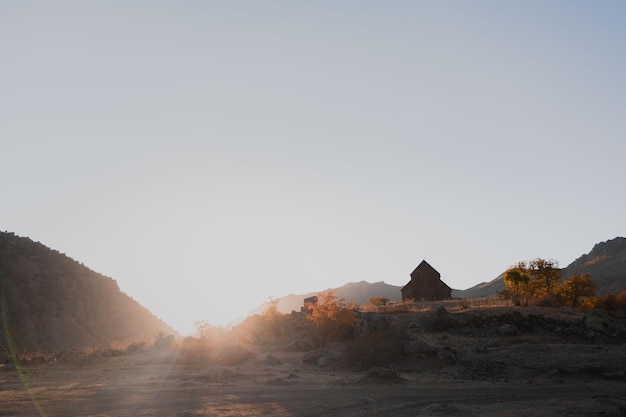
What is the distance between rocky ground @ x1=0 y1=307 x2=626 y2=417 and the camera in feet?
40.4

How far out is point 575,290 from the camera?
3481 centimetres

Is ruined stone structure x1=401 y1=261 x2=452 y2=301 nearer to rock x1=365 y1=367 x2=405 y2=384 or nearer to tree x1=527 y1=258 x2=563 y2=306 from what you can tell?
tree x1=527 y1=258 x2=563 y2=306

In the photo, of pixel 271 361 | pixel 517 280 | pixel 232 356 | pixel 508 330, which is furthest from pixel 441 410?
pixel 517 280

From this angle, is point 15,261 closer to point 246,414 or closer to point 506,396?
point 246,414

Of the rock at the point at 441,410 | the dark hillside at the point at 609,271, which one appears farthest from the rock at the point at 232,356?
the dark hillside at the point at 609,271

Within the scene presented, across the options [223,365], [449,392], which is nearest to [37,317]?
[223,365]

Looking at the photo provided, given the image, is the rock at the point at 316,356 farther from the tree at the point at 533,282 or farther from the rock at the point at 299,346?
the tree at the point at 533,282

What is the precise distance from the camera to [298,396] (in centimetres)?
1440

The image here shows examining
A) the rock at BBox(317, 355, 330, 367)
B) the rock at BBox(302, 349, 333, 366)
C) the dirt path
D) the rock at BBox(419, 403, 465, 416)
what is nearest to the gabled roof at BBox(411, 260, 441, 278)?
the rock at BBox(302, 349, 333, 366)

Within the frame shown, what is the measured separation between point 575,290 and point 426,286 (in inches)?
758

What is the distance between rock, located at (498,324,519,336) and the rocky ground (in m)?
0.07

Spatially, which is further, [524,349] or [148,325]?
[148,325]

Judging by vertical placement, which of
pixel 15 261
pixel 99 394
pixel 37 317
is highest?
pixel 15 261

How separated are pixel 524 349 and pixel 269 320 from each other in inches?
731
